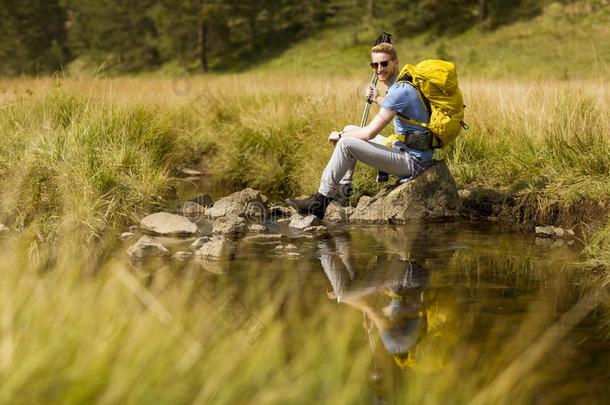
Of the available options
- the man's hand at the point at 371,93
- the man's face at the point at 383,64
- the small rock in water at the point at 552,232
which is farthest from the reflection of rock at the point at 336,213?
the small rock in water at the point at 552,232

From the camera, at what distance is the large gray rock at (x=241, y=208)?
7.87 metres

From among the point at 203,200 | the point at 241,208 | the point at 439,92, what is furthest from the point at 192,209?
the point at 439,92

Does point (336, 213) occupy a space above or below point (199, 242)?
below

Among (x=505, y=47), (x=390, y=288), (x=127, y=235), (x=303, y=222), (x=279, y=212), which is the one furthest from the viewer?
(x=505, y=47)

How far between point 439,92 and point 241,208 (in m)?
2.23

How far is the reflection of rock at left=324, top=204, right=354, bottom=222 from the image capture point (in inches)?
306

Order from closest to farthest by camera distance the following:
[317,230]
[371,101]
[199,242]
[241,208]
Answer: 1. [199,242]
2. [317,230]
3. [371,101]
4. [241,208]

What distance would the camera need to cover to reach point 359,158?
296 inches

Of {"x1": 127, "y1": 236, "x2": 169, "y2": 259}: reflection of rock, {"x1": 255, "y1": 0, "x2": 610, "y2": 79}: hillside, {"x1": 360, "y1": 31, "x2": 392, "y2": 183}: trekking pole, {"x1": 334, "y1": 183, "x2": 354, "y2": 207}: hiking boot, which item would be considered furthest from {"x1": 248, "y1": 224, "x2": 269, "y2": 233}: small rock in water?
{"x1": 255, "y1": 0, "x2": 610, "y2": 79}: hillside

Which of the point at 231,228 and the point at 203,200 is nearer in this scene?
the point at 231,228

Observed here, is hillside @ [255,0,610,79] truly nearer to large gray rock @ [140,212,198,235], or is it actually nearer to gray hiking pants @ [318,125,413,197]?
gray hiking pants @ [318,125,413,197]

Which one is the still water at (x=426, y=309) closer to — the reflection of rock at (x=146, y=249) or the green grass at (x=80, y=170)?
the reflection of rock at (x=146, y=249)

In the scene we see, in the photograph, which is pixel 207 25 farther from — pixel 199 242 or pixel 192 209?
pixel 199 242

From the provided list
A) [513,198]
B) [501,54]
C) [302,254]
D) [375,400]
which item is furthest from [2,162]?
[501,54]
